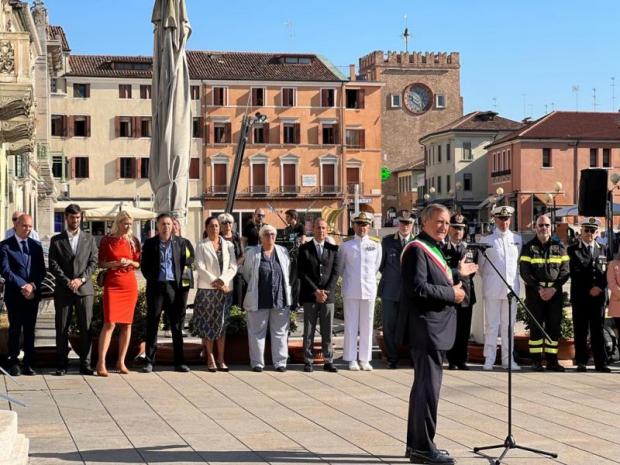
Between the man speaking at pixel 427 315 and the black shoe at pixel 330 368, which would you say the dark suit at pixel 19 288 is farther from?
the man speaking at pixel 427 315

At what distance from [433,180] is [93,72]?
145 feet

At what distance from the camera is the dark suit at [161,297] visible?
1436 cm

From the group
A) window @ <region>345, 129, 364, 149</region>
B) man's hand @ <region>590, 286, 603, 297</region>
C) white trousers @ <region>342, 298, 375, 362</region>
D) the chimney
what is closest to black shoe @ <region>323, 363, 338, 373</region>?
white trousers @ <region>342, 298, 375, 362</region>

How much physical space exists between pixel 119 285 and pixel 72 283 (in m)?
0.53

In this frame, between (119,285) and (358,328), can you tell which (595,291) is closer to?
(358,328)

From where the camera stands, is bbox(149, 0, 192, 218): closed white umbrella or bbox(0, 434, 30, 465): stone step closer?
bbox(0, 434, 30, 465): stone step

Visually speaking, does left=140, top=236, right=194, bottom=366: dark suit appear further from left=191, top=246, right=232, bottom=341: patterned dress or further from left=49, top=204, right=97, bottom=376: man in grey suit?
left=49, top=204, right=97, bottom=376: man in grey suit

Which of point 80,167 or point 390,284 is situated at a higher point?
point 80,167

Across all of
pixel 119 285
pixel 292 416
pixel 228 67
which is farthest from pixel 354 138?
pixel 292 416

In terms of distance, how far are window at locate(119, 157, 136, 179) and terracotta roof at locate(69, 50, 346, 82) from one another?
5620 mm

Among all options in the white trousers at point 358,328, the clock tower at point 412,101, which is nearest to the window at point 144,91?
the clock tower at point 412,101

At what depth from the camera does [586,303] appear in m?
14.9

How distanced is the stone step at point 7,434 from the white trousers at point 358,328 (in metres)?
6.55

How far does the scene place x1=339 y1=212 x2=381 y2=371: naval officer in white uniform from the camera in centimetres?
1470
